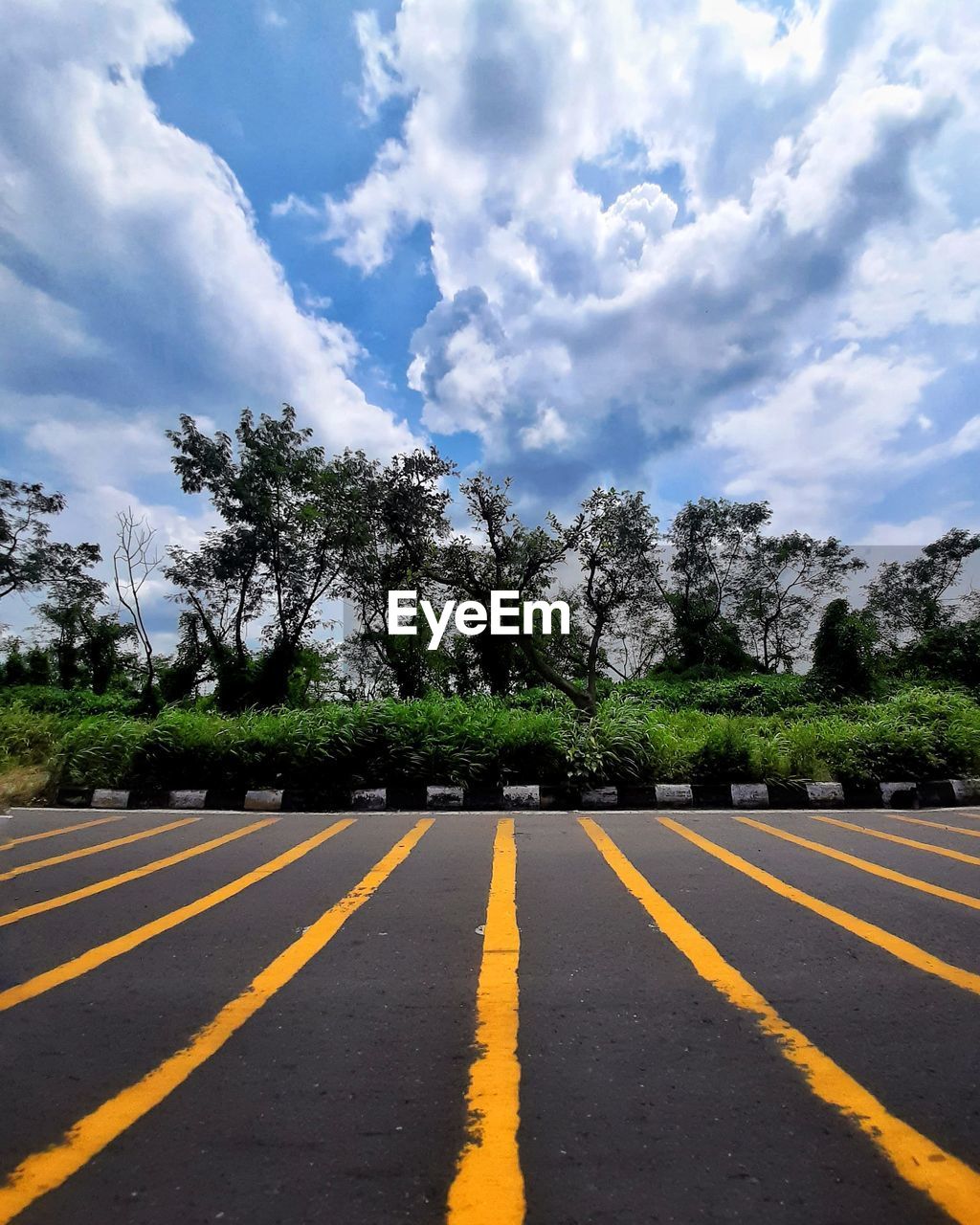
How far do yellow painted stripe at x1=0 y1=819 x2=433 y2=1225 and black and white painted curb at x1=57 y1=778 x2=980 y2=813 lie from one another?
4.18 m

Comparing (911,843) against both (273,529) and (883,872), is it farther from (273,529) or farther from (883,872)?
(273,529)

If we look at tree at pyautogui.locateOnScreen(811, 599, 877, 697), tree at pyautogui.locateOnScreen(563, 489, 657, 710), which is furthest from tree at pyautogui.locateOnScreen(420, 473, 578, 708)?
tree at pyautogui.locateOnScreen(811, 599, 877, 697)

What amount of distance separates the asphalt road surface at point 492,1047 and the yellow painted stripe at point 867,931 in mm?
22

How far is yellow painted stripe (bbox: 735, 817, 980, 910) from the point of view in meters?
3.20

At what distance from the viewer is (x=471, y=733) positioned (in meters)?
7.43

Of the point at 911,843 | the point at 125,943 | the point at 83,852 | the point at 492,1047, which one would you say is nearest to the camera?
the point at 492,1047

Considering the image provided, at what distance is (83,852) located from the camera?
→ 4.47 meters

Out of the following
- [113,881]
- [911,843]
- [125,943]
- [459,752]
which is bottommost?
[125,943]

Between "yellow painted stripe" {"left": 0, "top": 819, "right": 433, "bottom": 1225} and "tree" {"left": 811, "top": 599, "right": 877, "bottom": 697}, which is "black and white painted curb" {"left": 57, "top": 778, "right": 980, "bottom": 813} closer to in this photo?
"yellow painted stripe" {"left": 0, "top": 819, "right": 433, "bottom": 1225}

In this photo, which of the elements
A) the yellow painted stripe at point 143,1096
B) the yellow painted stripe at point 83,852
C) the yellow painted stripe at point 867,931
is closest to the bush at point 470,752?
the yellow painted stripe at point 83,852

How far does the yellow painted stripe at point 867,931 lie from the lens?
227 cm

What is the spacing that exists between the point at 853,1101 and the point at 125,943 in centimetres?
272

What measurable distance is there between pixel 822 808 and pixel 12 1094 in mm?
7042

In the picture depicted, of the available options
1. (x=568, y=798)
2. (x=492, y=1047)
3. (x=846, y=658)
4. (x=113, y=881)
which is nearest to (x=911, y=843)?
(x=568, y=798)
